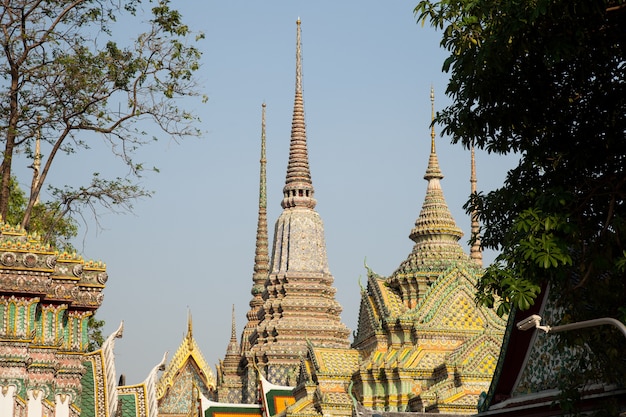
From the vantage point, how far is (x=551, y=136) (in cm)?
1499

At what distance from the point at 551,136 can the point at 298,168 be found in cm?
5433

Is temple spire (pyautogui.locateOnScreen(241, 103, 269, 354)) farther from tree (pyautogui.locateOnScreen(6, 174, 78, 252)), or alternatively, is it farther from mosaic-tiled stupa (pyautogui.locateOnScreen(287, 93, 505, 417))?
tree (pyautogui.locateOnScreen(6, 174, 78, 252))

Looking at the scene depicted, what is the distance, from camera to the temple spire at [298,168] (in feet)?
224

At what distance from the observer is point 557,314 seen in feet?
55.4

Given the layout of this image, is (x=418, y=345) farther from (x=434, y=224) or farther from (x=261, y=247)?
(x=261, y=247)

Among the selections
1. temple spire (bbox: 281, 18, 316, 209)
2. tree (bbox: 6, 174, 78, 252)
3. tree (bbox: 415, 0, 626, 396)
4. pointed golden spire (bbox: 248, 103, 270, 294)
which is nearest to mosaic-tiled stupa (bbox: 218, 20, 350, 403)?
temple spire (bbox: 281, 18, 316, 209)

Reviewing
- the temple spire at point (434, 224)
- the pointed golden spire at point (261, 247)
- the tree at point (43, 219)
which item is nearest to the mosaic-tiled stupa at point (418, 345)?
the temple spire at point (434, 224)

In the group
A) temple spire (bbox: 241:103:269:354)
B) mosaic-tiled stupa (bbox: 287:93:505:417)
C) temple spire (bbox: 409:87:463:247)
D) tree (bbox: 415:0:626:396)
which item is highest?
temple spire (bbox: 241:103:269:354)

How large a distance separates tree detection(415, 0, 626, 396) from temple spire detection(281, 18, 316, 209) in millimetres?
52471

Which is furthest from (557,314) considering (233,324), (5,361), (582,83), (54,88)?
(233,324)

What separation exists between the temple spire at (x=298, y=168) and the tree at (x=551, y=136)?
172 feet

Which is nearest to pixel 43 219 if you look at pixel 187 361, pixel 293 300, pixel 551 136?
pixel 551 136

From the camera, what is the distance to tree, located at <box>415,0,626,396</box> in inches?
532

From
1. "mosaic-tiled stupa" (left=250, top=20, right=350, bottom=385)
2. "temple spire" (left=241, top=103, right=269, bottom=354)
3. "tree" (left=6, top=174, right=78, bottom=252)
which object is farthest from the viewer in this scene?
"temple spire" (left=241, top=103, right=269, bottom=354)
